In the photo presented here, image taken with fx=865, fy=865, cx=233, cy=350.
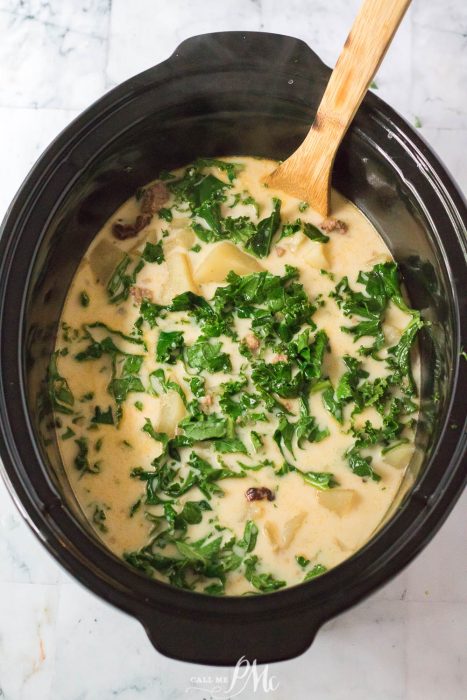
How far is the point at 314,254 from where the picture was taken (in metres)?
2.79

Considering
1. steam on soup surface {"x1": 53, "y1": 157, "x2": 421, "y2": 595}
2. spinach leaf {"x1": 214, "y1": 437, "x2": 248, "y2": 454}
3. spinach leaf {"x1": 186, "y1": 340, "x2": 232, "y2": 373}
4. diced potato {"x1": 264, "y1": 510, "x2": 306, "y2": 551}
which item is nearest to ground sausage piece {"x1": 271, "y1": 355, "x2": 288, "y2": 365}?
steam on soup surface {"x1": 53, "y1": 157, "x2": 421, "y2": 595}

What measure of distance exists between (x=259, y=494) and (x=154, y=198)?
1044 mm

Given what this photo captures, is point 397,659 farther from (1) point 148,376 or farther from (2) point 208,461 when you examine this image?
(1) point 148,376

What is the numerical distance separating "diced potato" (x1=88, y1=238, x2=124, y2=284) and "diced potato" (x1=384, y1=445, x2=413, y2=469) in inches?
41.9

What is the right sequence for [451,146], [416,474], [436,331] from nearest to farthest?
[416,474], [436,331], [451,146]

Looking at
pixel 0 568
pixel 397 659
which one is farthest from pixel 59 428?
pixel 397 659

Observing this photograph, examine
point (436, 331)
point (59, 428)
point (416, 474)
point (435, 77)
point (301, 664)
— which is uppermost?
point (435, 77)

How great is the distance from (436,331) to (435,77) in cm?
101

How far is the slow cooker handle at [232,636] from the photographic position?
6.97 feet

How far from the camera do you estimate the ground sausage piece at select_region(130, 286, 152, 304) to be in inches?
109

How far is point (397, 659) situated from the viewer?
2.70 m

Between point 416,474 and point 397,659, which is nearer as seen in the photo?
point 416,474

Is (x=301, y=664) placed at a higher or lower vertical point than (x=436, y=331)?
lower

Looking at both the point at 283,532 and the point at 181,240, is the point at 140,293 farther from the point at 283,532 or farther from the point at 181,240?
the point at 283,532
